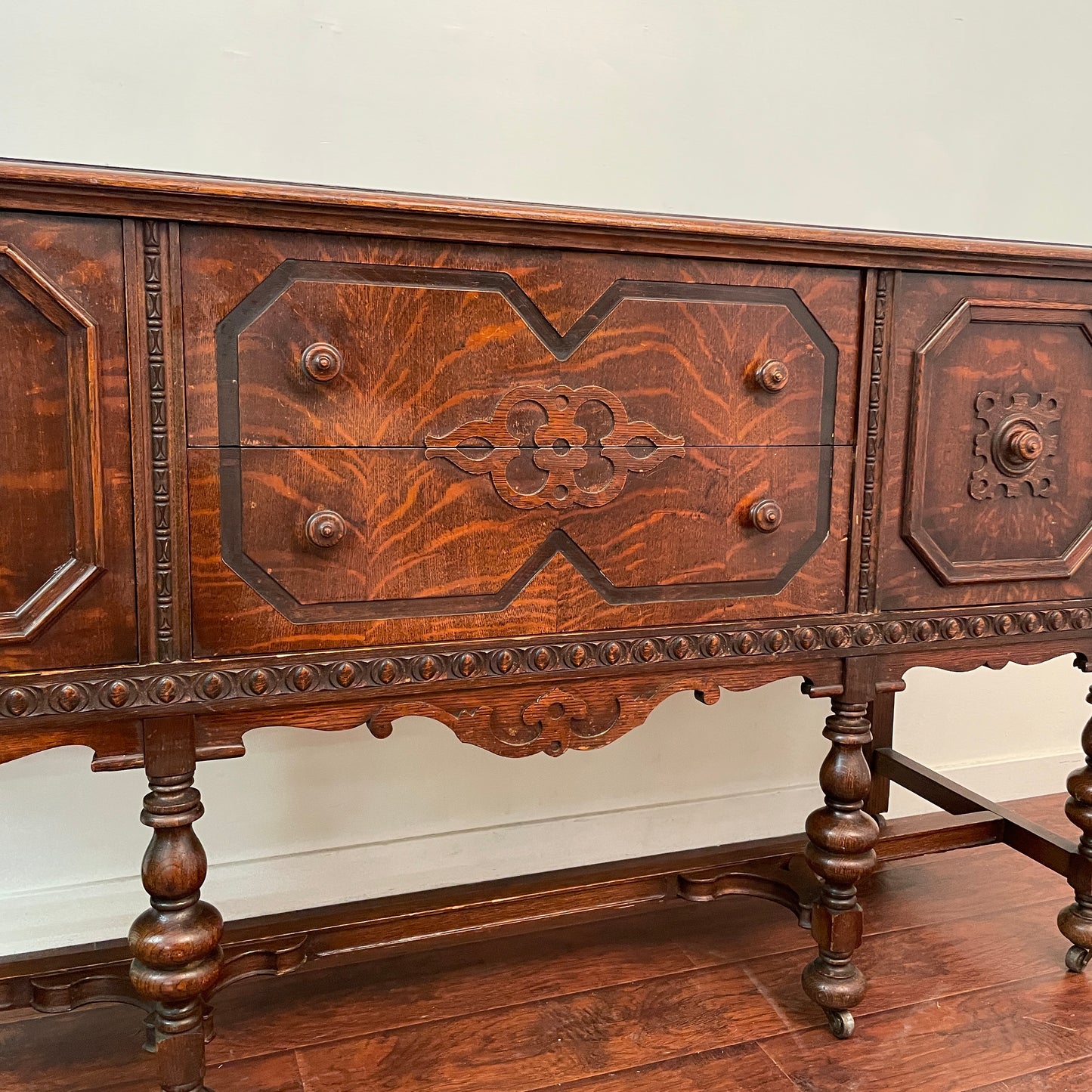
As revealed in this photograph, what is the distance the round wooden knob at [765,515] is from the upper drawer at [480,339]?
8 cm

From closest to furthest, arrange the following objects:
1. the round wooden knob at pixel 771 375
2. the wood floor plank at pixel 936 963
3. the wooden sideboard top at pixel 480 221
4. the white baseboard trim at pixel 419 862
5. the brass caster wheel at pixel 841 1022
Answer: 1. the wooden sideboard top at pixel 480 221
2. the round wooden knob at pixel 771 375
3. the brass caster wheel at pixel 841 1022
4. the wood floor plank at pixel 936 963
5. the white baseboard trim at pixel 419 862

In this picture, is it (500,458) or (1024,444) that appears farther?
(1024,444)

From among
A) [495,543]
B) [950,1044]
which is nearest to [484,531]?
[495,543]

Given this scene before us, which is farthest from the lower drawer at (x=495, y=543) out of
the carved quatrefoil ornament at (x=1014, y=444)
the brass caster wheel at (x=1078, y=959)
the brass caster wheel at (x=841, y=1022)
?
the brass caster wheel at (x=1078, y=959)

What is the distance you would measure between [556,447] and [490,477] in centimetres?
10

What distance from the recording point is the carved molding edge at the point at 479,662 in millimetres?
1113

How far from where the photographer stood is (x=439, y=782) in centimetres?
205

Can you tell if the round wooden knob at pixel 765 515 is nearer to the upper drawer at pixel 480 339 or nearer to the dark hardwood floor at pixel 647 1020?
the upper drawer at pixel 480 339

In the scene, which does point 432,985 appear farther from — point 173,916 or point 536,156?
point 536,156

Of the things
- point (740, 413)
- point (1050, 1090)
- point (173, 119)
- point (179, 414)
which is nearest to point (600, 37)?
point (173, 119)

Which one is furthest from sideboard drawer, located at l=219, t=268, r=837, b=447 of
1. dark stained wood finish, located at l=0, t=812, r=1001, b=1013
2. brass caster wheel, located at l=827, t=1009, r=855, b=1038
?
brass caster wheel, located at l=827, t=1009, r=855, b=1038

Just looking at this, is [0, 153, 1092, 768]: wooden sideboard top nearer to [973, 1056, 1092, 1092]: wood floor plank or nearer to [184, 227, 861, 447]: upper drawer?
[184, 227, 861, 447]: upper drawer

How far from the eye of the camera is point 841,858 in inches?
59.6

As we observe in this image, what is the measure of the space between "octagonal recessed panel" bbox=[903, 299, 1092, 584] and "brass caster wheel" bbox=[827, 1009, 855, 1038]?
719mm
